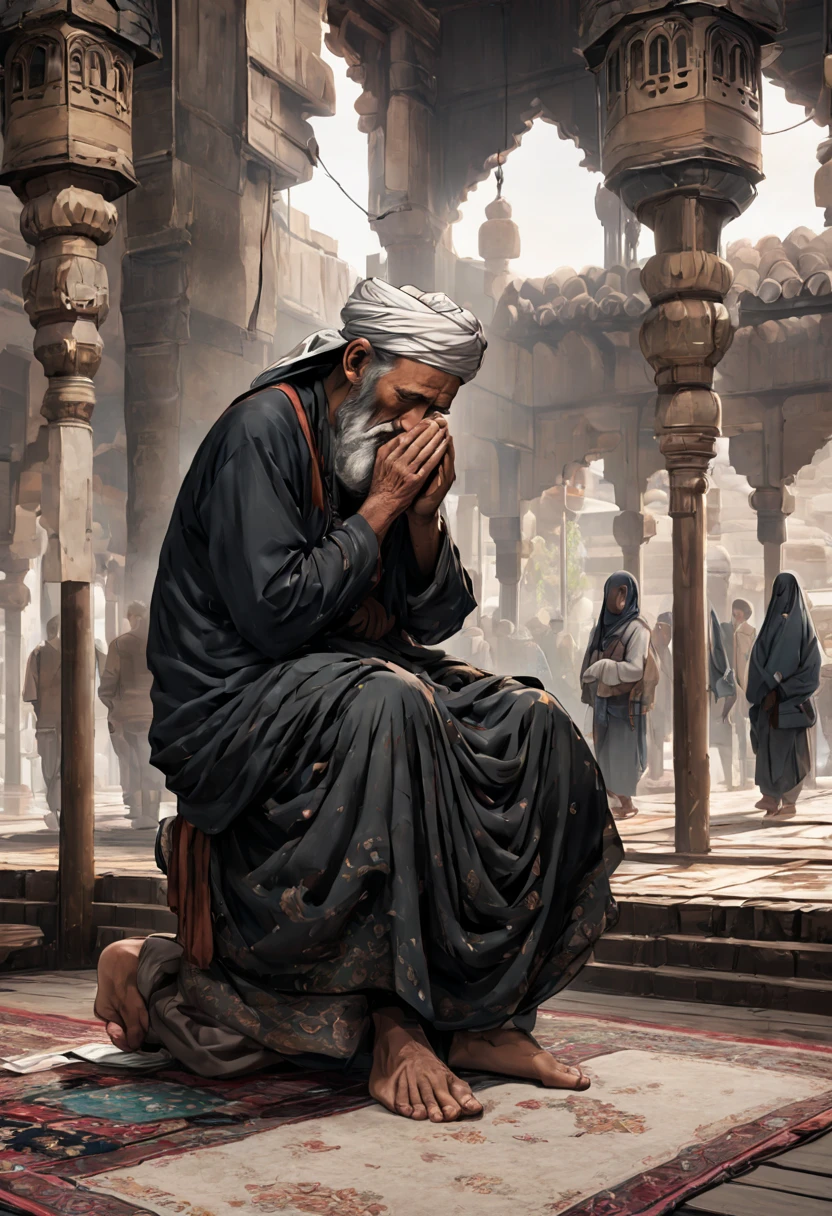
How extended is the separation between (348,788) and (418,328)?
3.17 feet

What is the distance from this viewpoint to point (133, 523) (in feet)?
31.3

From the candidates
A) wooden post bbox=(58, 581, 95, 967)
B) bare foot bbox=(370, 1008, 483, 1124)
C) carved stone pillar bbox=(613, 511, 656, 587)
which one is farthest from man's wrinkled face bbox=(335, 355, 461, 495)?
carved stone pillar bbox=(613, 511, 656, 587)

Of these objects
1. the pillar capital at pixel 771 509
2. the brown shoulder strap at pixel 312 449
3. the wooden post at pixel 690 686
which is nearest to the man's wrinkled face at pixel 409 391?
the brown shoulder strap at pixel 312 449

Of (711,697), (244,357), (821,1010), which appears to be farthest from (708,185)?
(711,697)

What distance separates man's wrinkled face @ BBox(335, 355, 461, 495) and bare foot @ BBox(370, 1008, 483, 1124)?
1.09 meters

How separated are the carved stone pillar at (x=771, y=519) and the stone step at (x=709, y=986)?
10.2 meters

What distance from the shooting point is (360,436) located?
286cm

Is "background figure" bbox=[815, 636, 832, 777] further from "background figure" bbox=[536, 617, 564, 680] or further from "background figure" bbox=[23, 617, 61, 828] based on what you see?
"background figure" bbox=[23, 617, 61, 828]

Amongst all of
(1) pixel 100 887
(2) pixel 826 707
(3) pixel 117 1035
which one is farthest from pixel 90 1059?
(2) pixel 826 707

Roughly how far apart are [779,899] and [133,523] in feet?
19.8

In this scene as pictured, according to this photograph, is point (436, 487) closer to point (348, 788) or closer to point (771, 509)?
point (348, 788)

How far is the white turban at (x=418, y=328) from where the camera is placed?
2.84 meters

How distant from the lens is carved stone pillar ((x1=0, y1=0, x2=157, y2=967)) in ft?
16.4

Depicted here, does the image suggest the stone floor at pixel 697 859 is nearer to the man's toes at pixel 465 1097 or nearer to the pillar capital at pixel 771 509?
the man's toes at pixel 465 1097
